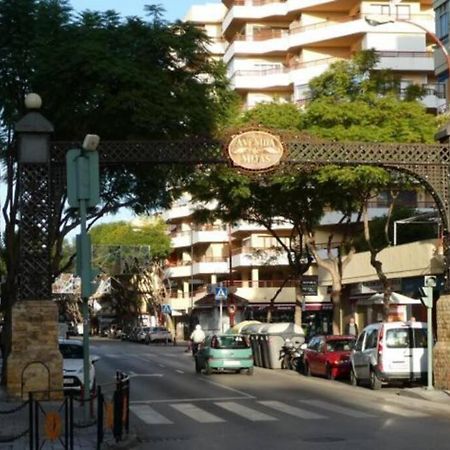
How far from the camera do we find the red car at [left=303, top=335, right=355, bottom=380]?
30688 mm

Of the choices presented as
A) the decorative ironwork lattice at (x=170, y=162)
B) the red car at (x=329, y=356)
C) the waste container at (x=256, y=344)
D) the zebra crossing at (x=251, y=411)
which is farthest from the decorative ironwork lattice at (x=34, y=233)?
the waste container at (x=256, y=344)

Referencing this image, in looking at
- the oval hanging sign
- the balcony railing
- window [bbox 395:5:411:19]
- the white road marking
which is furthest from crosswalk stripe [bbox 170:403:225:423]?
window [bbox 395:5:411:19]

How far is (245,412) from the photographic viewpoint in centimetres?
2023

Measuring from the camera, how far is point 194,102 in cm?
2642

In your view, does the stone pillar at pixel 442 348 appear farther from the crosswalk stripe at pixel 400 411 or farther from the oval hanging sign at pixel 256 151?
the oval hanging sign at pixel 256 151

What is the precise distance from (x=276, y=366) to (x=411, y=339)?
1324cm

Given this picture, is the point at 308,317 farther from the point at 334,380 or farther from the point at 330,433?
the point at 330,433

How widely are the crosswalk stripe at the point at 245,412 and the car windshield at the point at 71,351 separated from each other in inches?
199

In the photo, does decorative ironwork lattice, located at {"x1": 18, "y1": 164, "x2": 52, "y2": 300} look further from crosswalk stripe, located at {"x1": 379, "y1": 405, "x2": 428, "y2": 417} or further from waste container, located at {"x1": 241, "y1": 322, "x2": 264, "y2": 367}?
waste container, located at {"x1": 241, "y1": 322, "x2": 264, "y2": 367}

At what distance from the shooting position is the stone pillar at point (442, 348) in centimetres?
2397

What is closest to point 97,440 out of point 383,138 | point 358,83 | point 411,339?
point 411,339

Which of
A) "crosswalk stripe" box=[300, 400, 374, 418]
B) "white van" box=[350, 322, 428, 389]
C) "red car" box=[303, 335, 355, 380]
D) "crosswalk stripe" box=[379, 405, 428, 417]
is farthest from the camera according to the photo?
"red car" box=[303, 335, 355, 380]

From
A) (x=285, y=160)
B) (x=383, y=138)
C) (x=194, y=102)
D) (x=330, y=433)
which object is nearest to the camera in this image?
(x=330, y=433)

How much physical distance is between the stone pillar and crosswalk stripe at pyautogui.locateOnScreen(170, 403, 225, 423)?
629cm
